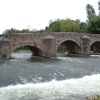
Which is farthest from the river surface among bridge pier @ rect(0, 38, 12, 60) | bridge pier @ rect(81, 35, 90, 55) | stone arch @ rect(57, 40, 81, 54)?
stone arch @ rect(57, 40, 81, 54)

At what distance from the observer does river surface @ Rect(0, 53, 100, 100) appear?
12695 mm

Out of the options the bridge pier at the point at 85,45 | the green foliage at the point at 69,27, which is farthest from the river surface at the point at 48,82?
the green foliage at the point at 69,27

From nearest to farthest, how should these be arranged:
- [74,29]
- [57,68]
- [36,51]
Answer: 1. [57,68]
2. [36,51]
3. [74,29]

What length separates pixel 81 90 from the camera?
13.7 metres

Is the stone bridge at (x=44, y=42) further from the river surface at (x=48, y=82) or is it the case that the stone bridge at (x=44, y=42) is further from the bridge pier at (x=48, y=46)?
the river surface at (x=48, y=82)

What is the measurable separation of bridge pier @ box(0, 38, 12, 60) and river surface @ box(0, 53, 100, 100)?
4.84m

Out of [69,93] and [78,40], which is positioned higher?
[78,40]

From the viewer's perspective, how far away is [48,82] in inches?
620

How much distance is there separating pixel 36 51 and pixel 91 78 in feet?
44.3

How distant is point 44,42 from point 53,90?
13.8 metres

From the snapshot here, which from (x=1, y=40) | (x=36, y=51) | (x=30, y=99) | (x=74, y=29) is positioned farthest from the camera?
(x=74, y=29)

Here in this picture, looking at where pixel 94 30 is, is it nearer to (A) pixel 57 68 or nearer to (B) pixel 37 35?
(B) pixel 37 35

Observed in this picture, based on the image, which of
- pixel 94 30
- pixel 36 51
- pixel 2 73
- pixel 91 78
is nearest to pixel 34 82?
pixel 2 73

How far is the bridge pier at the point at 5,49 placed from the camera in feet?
79.1
